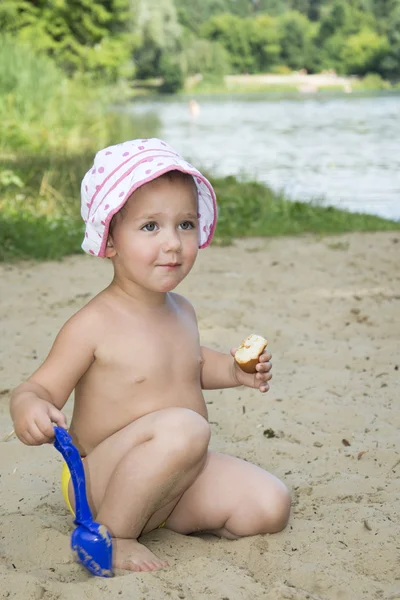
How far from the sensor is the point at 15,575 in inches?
66.3

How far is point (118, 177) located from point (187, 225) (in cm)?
20

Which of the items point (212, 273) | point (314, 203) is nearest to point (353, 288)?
point (212, 273)

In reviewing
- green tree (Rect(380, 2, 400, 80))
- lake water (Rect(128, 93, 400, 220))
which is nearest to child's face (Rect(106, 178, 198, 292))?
lake water (Rect(128, 93, 400, 220))

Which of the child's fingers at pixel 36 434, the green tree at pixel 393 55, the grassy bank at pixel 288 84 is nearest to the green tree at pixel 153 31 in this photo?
the grassy bank at pixel 288 84

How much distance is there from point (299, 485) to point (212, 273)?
8.61 ft

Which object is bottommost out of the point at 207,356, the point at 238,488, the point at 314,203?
the point at 314,203

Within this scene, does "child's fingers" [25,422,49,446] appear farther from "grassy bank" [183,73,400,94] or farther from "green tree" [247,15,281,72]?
"green tree" [247,15,281,72]

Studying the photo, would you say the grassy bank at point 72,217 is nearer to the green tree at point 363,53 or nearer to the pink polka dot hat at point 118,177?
the pink polka dot hat at point 118,177

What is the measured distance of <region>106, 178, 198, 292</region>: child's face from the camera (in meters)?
1.90

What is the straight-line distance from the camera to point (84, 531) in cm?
177

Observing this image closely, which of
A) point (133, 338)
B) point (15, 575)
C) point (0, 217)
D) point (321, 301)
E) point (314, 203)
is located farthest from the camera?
point (314, 203)

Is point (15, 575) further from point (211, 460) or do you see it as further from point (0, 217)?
point (0, 217)

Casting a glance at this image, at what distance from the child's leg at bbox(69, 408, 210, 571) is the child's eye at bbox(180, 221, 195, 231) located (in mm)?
426

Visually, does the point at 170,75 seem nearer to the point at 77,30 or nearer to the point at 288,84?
the point at 288,84
